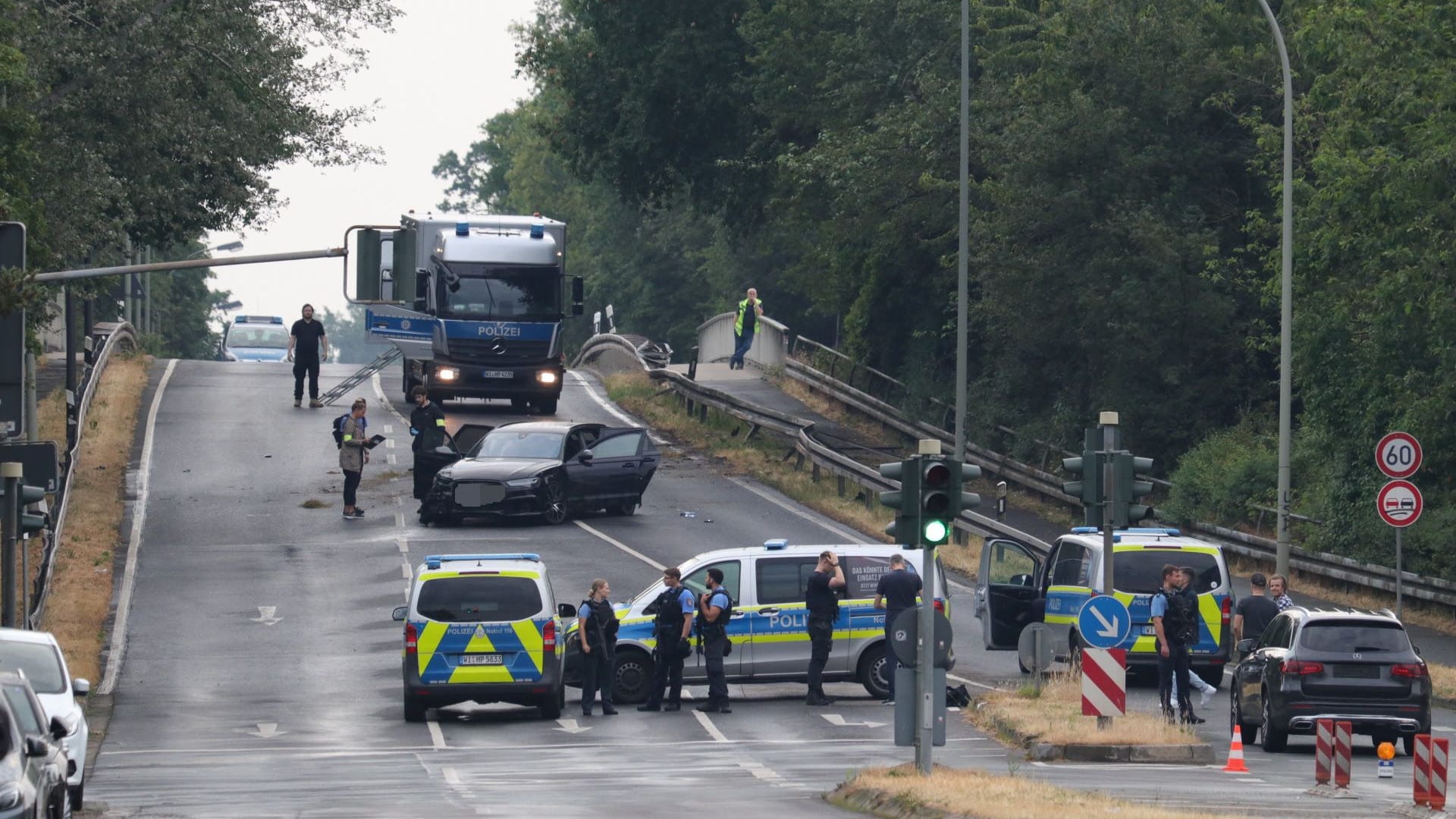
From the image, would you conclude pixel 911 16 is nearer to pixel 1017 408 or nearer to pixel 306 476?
pixel 1017 408

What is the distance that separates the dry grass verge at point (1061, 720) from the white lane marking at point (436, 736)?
17.8 ft

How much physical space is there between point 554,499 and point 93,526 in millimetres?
7254

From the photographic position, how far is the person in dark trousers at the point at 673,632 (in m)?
22.6

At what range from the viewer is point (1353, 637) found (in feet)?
65.0

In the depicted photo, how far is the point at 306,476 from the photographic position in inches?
1527

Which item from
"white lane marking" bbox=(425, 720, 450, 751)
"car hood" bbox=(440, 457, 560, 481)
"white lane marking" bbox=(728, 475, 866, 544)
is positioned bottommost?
"white lane marking" bbox=(425, 720, 450, 751)

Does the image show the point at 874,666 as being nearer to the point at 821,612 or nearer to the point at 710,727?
the point at 821,612

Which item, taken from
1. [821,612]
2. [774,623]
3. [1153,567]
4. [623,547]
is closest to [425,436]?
[623,547]

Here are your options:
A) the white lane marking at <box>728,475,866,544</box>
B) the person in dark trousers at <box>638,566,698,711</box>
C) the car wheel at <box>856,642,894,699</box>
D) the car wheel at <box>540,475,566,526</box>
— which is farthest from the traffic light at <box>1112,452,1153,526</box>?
the car wheel at <box>540,475,566,526</box>

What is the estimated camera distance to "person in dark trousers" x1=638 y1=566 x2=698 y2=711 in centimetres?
2262

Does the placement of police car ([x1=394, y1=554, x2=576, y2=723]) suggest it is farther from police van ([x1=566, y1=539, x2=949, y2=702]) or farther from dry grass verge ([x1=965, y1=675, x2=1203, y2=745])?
dry grass verge ([x1=965, y1=675, x2=1203, y2=745])

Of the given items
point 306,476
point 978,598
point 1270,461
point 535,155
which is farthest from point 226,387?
point 535,155

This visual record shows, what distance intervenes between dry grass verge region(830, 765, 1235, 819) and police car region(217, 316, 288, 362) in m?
61.2

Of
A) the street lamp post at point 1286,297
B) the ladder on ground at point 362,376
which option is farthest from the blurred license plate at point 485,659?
the ladder on ground at point 362,376
